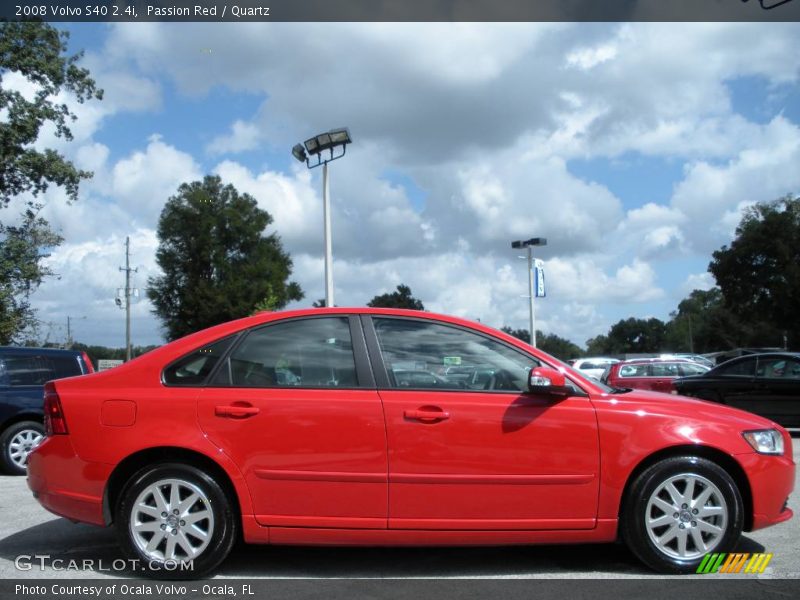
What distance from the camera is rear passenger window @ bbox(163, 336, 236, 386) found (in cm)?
504

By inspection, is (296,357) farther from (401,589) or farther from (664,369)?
(664,369)

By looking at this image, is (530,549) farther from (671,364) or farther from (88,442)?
(671,364)

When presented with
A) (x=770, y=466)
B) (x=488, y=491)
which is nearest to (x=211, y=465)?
(x=488, y=491)

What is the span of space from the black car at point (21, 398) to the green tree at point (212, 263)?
50.6m

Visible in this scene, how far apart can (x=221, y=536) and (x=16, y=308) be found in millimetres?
23809

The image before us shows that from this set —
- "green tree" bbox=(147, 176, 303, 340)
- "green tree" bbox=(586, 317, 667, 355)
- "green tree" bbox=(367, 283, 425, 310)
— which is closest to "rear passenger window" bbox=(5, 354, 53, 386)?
"green tree" bbox=(367, 283, 425, 310)

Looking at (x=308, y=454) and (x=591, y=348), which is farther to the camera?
(x=591, y=348)

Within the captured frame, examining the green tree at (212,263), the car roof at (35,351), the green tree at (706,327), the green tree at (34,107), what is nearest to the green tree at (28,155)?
the green tree at (34,107)

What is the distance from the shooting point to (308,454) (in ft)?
15.8

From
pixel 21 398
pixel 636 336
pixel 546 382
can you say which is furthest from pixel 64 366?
pixel 636 336

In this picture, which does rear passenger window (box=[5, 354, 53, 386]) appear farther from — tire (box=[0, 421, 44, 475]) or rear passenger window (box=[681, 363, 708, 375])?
rear passenger window (box=[681, 363, 708, 375])

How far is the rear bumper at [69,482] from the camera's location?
16.0ft

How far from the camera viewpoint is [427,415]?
4840mm

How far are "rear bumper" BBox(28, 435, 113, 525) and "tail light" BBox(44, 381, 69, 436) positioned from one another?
0.14 ft
